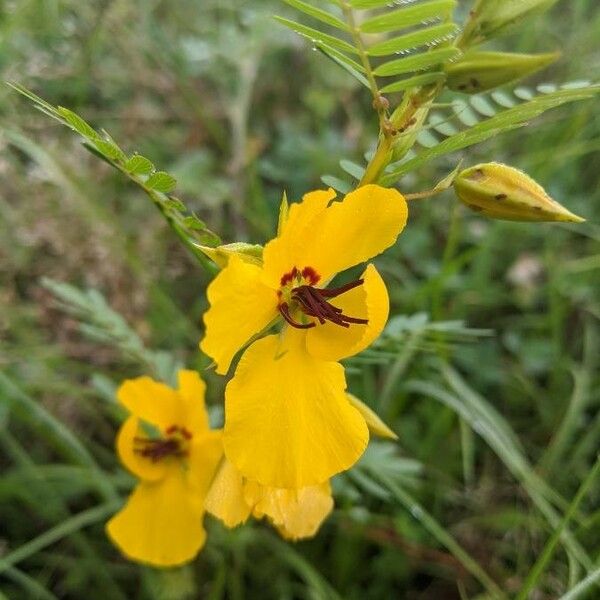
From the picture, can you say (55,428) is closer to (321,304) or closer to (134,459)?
(134,459)

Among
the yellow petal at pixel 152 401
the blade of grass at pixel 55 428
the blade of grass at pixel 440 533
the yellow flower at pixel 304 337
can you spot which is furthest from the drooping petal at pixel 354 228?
the blade of grass at pixel 55 428

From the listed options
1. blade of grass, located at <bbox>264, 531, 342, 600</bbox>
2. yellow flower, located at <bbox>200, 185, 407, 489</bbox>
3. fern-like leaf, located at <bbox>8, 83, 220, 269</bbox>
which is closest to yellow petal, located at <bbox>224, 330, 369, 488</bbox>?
yellow flower, located at <bbox>200, 185, 407, 489</bbox>

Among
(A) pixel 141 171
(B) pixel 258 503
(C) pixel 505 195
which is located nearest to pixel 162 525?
(B) pixel 258 503

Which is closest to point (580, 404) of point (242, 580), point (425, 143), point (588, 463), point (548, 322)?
point (588, 463)

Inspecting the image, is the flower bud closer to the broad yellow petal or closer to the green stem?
the green stem

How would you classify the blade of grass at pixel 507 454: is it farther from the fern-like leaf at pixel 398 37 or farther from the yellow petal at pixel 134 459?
the fern-like leaf at pixel 398 37

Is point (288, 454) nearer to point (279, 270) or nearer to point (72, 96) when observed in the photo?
point (279, 270)
